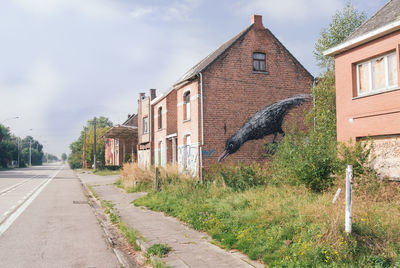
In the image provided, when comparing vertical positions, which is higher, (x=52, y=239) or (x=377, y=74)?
(x=377, y=74)

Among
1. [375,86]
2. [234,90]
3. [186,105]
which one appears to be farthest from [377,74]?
[186,105]

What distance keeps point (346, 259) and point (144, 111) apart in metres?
27.9

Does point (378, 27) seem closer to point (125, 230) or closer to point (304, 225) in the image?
point (304, 225)

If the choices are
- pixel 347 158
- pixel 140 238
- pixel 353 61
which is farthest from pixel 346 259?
pixel 353 61

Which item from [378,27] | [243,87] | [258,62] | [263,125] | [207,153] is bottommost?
[207,153]

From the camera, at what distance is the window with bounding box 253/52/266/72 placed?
19766 millimetres

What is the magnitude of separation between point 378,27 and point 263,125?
8.73 metres

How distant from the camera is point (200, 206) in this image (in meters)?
10.5

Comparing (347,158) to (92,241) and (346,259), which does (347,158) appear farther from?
(92,241)

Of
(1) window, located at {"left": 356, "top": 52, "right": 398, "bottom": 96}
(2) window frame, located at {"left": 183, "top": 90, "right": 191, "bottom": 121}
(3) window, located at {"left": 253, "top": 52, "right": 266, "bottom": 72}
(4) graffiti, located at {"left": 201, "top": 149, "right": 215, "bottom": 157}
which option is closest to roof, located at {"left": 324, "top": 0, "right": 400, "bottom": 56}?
(1) window, located at {"left": 356, "top": 52, "right": 398, "bottom": 96}

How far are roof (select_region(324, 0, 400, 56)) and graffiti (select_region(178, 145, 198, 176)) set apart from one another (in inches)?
328

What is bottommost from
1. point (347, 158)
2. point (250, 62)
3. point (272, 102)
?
point (347, 158)

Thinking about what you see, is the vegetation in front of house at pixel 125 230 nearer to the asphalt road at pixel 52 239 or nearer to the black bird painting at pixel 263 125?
the asphalt road at pixel 52 239

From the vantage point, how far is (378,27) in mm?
11617
